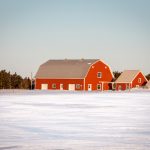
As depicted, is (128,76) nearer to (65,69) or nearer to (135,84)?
(135,84)

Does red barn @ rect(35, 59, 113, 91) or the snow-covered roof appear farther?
the snow-covered roof

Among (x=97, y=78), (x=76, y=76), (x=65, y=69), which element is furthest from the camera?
(x=65, y=69)

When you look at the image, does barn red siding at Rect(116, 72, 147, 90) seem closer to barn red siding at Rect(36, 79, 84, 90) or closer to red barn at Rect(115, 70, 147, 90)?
red barn at Rect(115, 70, 147, 90)

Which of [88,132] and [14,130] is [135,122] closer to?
[88,132]

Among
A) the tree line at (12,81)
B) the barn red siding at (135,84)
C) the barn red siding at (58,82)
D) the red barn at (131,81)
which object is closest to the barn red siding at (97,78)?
the barn red siding at (58,82)

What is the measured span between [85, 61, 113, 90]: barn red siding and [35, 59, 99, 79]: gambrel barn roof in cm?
82

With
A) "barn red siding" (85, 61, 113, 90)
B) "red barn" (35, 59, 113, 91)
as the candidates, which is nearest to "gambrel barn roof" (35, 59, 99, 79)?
"red barn" (35, 59, 113, 91)

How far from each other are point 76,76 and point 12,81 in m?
13.8

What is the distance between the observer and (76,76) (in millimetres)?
75812

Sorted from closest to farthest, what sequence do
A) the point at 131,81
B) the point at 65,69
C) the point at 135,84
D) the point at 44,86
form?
the point at 44,86 < the point at 65,69 < the point at 131,81 < the point at 135,84

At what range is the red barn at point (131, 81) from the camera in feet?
266

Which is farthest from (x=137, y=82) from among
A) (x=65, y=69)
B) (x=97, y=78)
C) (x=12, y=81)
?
(x=12, y=81)

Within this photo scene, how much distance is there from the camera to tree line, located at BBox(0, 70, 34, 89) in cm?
7962

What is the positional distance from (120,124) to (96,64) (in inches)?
2579
